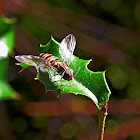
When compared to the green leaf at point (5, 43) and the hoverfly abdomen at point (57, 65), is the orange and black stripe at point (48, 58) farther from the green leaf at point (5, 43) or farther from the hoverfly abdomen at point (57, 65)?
the green leaf at point (5, 43)

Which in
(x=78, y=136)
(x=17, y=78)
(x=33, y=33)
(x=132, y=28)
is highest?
(x=132, y=28)

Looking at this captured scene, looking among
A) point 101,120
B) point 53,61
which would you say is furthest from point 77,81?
point 101,120

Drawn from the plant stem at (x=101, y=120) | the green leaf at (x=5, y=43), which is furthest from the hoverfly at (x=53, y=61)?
the green leaf at (x=5, y=43)

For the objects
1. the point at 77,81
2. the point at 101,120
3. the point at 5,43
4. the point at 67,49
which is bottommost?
the point at 101,120

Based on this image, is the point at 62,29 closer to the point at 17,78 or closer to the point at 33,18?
the point at 33,18

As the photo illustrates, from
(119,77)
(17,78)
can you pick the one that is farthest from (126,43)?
(17,78)

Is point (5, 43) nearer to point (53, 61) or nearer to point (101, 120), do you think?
point (53, 61)

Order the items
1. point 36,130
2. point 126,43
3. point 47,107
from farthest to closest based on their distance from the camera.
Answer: point 126,43
point 36,130
point 47,107
